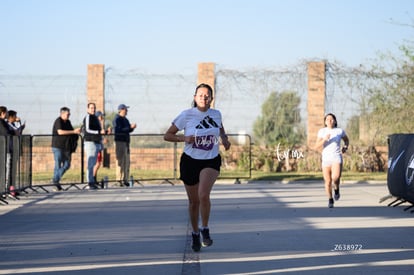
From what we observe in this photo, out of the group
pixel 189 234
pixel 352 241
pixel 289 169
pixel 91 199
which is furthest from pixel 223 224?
pixel 289 169

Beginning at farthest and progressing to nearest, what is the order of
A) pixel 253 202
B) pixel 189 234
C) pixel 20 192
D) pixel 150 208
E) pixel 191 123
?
pixel 20 192 < pixel 253 202 < pixel 150 208 < pixel 189 234 < pixel 191 123

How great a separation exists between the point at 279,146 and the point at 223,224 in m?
15.5

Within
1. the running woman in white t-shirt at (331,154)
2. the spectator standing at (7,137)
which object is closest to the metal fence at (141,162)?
the spectator standing at (7,137)

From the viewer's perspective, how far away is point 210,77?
2981cm

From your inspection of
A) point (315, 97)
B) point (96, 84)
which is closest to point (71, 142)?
point (96, 84)

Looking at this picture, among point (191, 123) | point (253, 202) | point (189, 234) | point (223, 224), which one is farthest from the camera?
point (253, 202)

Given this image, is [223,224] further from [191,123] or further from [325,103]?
[325,103]

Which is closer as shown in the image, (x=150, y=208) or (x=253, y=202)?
(x=150, y=208)

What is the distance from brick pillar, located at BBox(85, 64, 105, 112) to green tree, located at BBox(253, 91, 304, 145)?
4.97m

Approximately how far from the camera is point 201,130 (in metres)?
11.2

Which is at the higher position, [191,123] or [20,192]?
[191,123]

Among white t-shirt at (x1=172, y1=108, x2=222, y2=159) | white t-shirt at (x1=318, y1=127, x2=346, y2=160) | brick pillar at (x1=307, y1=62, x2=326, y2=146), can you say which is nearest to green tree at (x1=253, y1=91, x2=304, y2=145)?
brick pillar at (x1=307, y1=62, x2=326, y2=146)

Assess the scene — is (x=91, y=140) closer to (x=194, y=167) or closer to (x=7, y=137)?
(x=7, y=137)

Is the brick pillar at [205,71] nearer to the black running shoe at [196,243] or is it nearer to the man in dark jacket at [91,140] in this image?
the man in dark jacket at [91,140]
